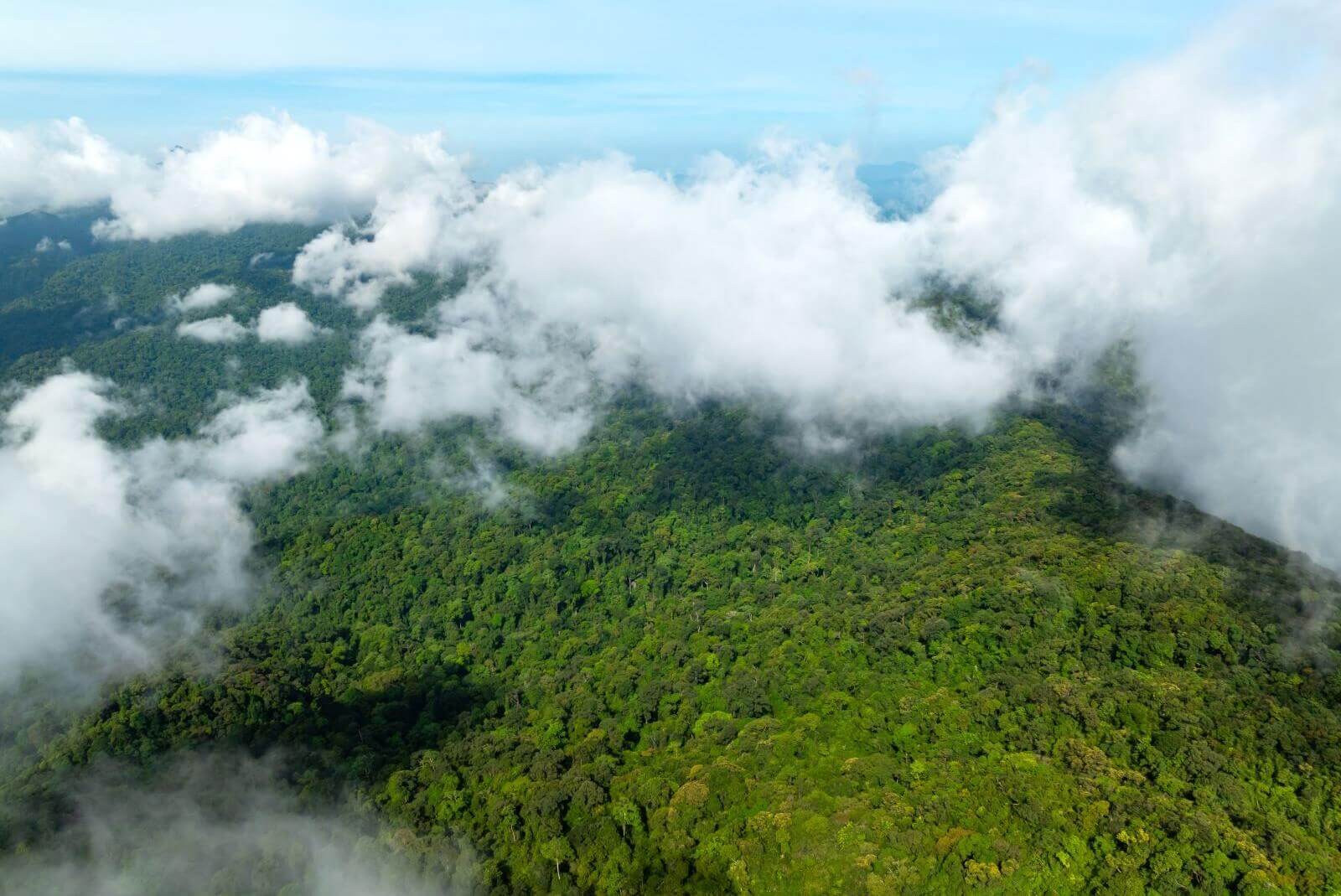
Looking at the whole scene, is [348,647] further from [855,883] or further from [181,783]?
[855,883]

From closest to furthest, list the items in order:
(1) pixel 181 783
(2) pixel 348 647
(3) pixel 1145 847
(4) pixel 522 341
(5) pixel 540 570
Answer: (3) pixel 1145 847 → (1) pixel 181 783 → (2) pixel 348 647 → (5) pixel 540 570 → (4) pixel 522 341

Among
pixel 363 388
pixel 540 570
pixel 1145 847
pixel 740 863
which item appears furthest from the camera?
pixel 363 388

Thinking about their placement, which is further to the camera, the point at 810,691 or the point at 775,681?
the point at 775,681

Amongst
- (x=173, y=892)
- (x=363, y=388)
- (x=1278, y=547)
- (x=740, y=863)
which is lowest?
(x=363, y=388)

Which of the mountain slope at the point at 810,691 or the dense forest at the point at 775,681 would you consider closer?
the mountain slope at the point at 810,691

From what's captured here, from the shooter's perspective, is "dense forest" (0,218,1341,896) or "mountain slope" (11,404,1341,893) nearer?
"mountain slope" (11,404,1341,893)

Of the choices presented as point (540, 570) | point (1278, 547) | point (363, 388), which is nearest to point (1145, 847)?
point (1278, 547)

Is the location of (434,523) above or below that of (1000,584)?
below

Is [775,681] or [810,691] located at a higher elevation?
[810,691]
